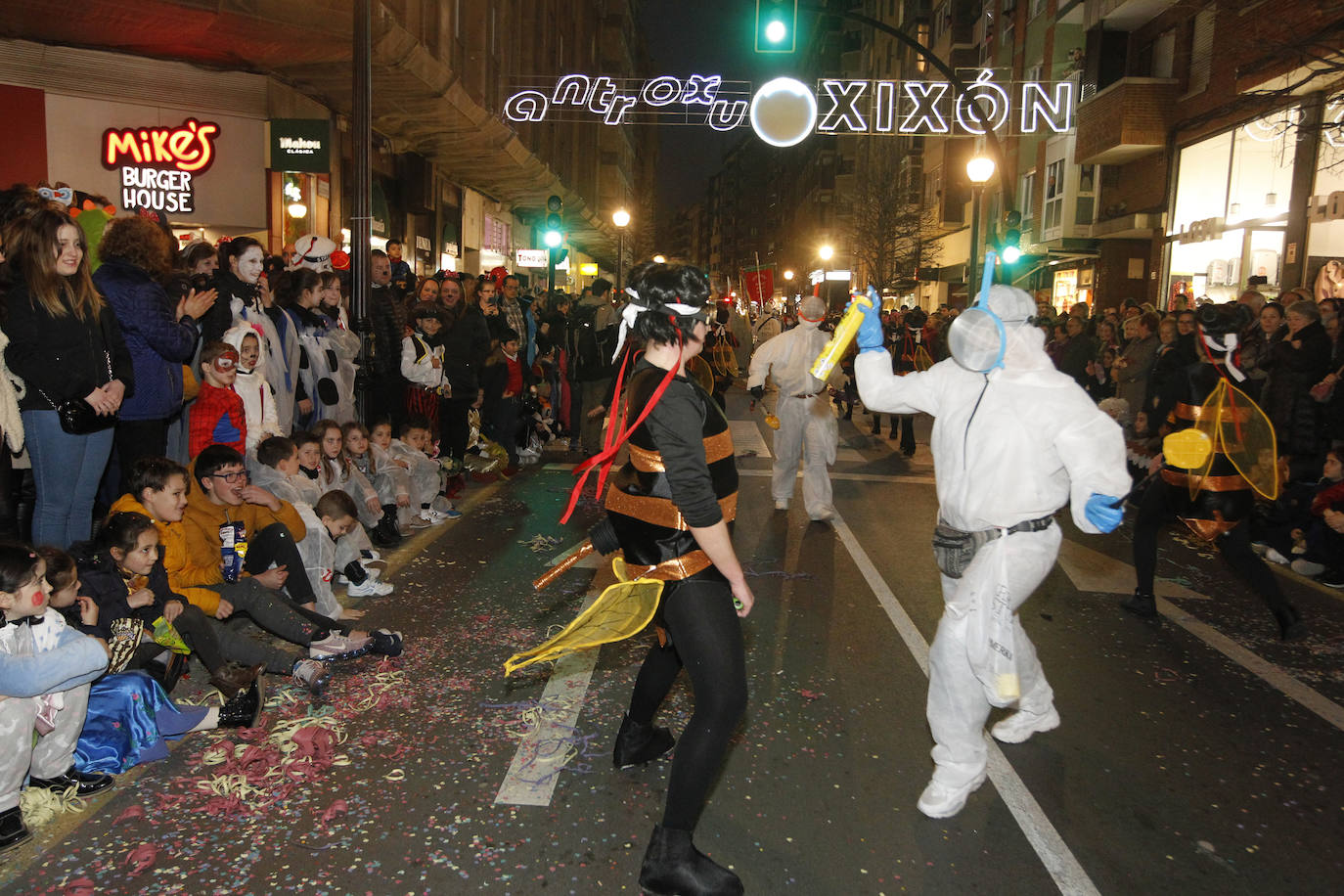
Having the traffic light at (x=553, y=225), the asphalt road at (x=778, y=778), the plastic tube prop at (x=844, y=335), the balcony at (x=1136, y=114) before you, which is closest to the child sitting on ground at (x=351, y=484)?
the asphalt road at (x=778, y=778)

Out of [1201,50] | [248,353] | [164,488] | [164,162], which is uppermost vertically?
[1201,50]

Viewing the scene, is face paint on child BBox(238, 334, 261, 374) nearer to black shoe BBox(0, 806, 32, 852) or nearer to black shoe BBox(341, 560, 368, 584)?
black shoe BBox(341, 560, 368, 584)

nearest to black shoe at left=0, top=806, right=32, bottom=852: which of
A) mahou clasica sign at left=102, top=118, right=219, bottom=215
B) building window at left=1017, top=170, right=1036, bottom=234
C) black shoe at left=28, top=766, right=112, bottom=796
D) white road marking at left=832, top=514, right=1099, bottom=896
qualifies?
black shoe at left=28, top=766, right=112, bottom=796

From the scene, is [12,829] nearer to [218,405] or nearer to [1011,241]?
[218,405]

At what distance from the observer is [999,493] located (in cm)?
379

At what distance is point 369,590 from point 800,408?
4.76m

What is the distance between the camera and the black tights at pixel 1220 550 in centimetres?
605

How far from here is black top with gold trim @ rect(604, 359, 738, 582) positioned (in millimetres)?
3096

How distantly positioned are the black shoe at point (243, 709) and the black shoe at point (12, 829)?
0.95 m

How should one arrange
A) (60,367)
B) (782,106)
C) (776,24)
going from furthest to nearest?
(782,106), (776,24), (60,367)

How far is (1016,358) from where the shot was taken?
151 inches

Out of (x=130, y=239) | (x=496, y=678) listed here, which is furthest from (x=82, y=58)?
(x=496, y=678)

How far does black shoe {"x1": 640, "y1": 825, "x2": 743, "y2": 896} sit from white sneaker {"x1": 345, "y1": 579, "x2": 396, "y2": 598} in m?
3.77

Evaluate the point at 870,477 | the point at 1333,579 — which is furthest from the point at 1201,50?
the point at 1333,579
